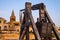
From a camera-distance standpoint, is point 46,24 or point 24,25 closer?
point 46,24

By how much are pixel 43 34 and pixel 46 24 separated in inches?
17.9

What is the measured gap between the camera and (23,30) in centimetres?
809

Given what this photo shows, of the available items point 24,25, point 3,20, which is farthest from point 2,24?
point 24,25

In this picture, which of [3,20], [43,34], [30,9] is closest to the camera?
[43,34]

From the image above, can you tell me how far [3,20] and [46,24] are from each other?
178 ft

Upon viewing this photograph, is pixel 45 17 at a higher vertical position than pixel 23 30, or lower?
higher

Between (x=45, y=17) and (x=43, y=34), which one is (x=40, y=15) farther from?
(x=43, y=34)

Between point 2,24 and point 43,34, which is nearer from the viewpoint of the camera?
point 43,34

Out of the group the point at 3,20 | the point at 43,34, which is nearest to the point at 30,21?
the point at 43,34

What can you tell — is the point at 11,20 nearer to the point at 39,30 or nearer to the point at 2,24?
the point at 2,24

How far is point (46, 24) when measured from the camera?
7.45 metres

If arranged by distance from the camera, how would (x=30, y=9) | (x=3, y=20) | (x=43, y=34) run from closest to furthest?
(x=43, y=34), (x=30, y=9), (x=3, y=20)

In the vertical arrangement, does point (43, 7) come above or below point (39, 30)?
above

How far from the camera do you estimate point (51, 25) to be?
757cm
